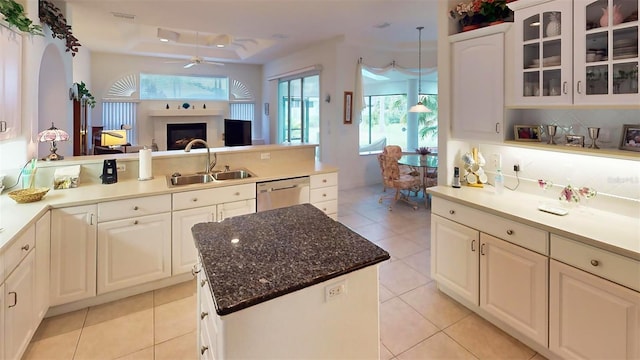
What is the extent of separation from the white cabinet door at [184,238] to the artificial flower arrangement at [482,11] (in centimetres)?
265

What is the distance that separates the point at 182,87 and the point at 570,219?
880 cm

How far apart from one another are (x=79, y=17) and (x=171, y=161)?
3448 millimetres

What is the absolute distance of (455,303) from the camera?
8.93 ft

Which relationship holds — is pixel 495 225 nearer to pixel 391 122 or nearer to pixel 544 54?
pixel 544 54

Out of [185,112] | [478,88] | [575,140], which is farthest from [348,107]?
[575,140]

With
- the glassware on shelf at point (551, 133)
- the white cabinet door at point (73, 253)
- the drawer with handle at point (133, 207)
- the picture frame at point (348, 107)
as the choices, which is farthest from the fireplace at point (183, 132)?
the glassware on shelf at point (551, 133)

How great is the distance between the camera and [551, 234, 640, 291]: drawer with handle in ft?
5.27

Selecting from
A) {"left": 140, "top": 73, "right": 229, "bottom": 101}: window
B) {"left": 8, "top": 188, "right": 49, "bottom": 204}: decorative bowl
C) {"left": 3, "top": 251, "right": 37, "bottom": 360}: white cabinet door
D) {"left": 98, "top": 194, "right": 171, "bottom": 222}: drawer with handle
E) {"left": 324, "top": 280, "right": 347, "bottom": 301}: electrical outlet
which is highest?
{"left": 140, "top": 73, "right": 229, "bottom": 101}: window

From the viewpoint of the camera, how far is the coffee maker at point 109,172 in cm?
300

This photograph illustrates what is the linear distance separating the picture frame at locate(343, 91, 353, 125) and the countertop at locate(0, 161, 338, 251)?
10.6 ft

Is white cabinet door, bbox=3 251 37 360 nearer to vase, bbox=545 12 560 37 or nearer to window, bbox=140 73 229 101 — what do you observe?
vase, bbox=545 12 560 37

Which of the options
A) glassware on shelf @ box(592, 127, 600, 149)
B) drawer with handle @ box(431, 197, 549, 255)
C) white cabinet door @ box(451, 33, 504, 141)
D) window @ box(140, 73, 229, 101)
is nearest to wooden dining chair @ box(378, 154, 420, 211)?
white cabinet door @ box(451, 33, 504, 141)

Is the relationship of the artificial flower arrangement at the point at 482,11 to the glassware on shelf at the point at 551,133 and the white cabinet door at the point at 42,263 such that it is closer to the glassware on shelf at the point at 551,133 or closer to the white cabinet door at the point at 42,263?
the glassware on shelf at the point at 551,133

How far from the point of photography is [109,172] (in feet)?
9.92
